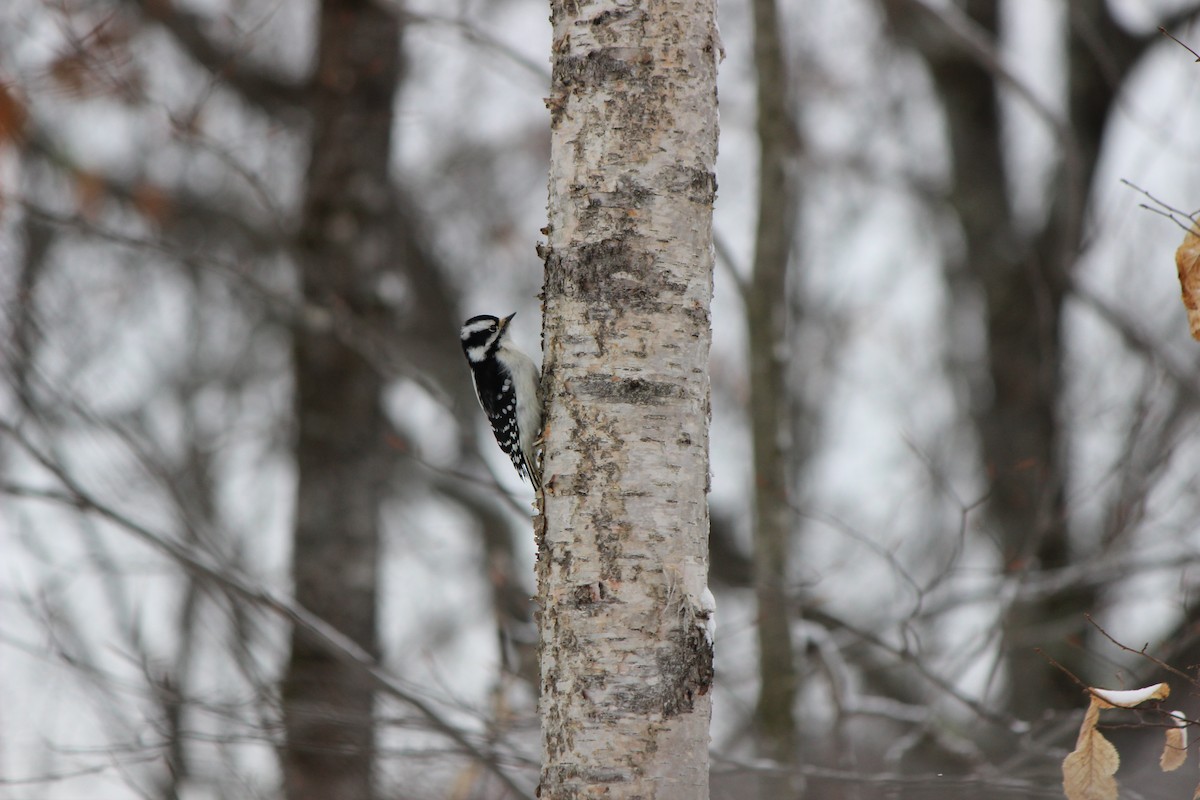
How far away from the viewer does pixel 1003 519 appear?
9062 millimetres

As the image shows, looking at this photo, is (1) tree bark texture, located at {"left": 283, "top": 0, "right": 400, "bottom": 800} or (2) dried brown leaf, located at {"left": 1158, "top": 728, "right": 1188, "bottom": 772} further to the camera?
(1) tree bark texture, located at {"left": 283, "top": 0, "right": 400, "bottom": 800}

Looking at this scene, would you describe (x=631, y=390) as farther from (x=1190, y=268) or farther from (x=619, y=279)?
(x=1190, y=268)

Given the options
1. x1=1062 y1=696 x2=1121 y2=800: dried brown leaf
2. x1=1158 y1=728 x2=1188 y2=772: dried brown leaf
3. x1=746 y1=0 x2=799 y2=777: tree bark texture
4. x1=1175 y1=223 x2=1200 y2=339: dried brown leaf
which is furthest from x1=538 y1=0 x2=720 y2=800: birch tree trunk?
x1=746 y1=0 x2=799 y2=777: tree bark texture

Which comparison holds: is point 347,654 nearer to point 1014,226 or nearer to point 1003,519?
point 1003,519

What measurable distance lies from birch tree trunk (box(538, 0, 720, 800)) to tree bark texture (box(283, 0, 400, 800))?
158 inches

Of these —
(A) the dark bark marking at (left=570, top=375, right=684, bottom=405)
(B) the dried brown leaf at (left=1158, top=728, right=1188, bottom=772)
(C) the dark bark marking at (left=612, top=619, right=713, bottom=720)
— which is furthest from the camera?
(A) the dark bark marking at (left=570, top=375, right=684, bottom=405)

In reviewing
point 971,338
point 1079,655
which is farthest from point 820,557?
point 971,338

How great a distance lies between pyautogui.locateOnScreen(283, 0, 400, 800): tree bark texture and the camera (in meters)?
6.70

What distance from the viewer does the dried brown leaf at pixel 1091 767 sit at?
7.04ft

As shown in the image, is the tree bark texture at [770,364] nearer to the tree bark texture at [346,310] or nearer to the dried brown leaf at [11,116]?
the tree bark texture at [346,310]

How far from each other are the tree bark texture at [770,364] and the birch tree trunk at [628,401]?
102 inches

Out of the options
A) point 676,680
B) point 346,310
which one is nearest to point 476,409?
point 346,310

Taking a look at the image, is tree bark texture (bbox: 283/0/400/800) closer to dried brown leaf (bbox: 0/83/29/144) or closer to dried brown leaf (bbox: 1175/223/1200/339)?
dried brown leaf (bbox: 0/83/29/144)

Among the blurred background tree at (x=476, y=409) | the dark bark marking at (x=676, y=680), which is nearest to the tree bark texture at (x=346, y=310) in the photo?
the blurred background tree at (x=476, y=409)
